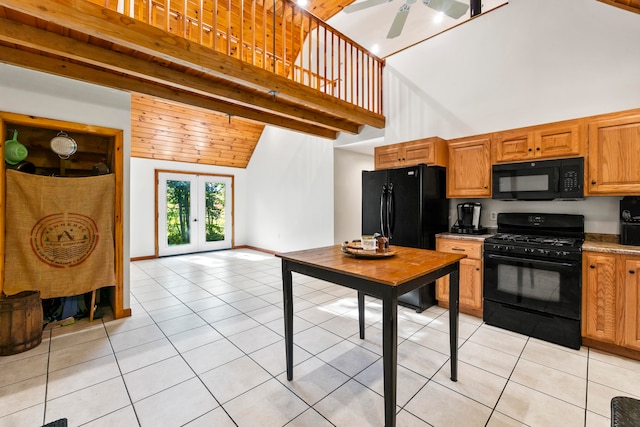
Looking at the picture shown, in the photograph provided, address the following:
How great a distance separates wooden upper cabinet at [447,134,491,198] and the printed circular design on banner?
4220mm

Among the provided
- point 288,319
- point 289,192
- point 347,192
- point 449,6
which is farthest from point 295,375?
point 289,192

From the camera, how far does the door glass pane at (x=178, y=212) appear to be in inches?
271

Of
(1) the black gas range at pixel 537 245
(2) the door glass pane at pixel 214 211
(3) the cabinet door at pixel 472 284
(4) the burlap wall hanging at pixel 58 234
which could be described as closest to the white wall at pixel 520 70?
(1) the black gas range at pixel 537 245

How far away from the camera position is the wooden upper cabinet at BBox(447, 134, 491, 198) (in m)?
3.24

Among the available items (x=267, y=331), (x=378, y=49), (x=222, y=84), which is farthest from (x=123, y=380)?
(x=378, y=49)

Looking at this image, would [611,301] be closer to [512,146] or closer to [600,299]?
[600,299]

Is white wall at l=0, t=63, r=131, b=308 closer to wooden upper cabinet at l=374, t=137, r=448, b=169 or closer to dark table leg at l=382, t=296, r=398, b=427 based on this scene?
dark table leg at l=382, t=296, r=398, b=427

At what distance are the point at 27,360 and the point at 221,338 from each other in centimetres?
153

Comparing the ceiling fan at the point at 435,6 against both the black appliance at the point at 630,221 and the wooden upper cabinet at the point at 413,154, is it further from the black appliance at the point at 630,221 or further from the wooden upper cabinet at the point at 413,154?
the black appliance at the point at 630,221

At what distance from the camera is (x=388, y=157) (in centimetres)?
402

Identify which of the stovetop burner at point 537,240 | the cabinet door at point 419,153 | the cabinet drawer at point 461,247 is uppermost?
the cabinet door at point 419,153

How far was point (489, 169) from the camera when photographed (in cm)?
322

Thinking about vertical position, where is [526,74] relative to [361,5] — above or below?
below

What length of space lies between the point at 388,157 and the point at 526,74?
5.87 ft
